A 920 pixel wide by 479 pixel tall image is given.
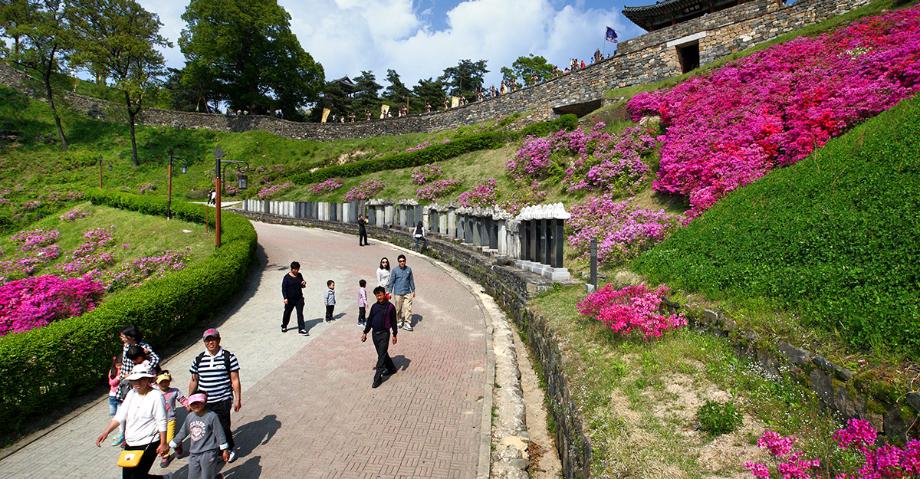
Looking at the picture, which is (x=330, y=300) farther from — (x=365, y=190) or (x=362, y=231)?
(x=365, y=190)

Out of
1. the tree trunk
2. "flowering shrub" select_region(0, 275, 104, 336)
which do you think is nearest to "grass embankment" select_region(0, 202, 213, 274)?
"flowering shrub" select_region(0, 275, 104, 336)

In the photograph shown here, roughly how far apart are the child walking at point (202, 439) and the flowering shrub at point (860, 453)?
17.1 ft

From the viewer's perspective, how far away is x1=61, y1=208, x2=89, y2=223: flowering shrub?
23609 millimetres

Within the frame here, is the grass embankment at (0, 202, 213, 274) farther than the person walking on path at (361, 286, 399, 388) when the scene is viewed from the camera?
Yes

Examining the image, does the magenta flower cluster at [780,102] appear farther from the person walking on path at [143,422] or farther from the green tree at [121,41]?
the green tree at [121,41]

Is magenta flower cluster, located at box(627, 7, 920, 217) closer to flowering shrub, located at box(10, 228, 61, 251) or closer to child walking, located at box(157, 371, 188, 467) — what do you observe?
child walking, located at box(157, 371, 188, 467)

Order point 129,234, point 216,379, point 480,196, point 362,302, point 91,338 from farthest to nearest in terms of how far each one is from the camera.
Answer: point 480,196 < point 129,234 < point 362,302 < point 91,338 < point 216,379

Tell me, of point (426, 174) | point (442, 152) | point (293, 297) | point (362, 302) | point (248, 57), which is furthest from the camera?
point (248, 57)

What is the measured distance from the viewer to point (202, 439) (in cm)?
480

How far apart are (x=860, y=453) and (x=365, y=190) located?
30.2 metres

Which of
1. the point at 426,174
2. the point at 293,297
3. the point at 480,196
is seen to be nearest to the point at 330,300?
the point at 293,297

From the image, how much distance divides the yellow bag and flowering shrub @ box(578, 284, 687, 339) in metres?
6.23

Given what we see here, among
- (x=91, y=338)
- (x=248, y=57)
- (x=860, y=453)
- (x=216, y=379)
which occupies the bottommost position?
(x=91, y=338)

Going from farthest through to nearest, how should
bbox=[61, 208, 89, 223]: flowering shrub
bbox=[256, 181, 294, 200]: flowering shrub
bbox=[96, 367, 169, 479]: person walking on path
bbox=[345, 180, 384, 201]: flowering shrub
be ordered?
bbox=[256, 181, 294, 200]: flowering shrub < bbox=[345, 180, 384, 201]: flowering shrub < bbox=[61, 208, 89, 223]: flowering shrub < bbox=[96, 367, 169, 479]: person walking on path
